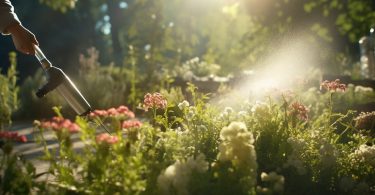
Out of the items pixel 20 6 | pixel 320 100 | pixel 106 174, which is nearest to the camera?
pixel 106 174

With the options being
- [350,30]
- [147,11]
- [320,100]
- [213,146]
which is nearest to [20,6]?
[147,11]

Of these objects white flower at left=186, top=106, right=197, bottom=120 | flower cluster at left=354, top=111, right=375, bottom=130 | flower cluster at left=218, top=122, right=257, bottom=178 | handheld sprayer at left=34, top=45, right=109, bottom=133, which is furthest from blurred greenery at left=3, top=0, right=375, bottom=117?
flower cluster at left=218, top=122, right=257, bottom=178

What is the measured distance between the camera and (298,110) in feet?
11.2

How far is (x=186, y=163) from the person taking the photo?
8.48 feet

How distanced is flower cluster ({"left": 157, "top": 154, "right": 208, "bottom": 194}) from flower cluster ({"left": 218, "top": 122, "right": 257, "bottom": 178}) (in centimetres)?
17

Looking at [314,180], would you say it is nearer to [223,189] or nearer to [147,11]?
[223,189]

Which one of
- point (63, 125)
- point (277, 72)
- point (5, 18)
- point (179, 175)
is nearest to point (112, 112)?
point (63, 125)

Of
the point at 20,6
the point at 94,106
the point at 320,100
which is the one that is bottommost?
the point at 320,100

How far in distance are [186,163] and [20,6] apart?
22566 mm

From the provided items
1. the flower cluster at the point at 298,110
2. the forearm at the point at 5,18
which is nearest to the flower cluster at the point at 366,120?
the flower cluster at the point at 298,110

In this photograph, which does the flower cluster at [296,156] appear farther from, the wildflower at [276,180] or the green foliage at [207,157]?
the wildflower at [276,180]

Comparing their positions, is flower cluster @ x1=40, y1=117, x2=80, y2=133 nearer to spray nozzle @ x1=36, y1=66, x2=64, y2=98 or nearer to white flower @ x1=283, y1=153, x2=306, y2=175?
spray nozzle @ x1=36, y1=66, x2=64, y2=98

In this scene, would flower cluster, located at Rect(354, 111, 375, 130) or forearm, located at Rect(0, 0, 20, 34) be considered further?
flower cluster, located at Rect(354, 111, 375, 130)

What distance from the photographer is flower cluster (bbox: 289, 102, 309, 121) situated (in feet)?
11.1
